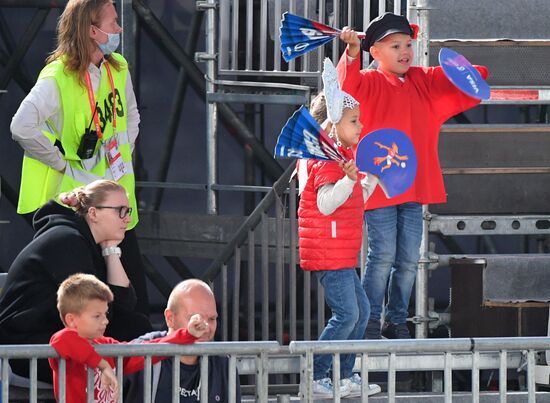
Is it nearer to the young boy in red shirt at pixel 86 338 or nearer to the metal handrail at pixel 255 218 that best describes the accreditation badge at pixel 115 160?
the metal handrail at pixel 255 218

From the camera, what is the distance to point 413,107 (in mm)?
6832

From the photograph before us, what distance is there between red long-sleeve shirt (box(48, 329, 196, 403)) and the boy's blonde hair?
14 centimetres

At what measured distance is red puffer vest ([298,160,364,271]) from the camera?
6242mm

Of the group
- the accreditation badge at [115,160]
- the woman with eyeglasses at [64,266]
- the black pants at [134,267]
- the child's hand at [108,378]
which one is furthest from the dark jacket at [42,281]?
the accreditation badge at [115,160]

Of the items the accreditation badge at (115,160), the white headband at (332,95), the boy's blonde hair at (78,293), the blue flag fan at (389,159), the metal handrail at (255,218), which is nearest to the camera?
the boy's blonde hair at (78,293)

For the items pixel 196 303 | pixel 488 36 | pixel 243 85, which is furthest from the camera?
pixel 243 85

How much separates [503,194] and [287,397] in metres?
2.51

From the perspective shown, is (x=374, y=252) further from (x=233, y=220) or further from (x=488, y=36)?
(x=233, y=220)

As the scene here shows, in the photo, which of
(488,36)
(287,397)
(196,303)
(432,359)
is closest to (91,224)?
(196,303)

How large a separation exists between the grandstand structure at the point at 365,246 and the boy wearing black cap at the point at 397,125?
33 cm

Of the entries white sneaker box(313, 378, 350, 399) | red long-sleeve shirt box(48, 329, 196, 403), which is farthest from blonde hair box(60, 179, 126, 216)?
white sneaker box(313, 378, 350, 399)

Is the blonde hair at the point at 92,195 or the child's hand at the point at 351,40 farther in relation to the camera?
the child's hand at the point at 351,40

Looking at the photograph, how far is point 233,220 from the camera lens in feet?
28.8

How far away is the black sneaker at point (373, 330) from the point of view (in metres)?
6.69
